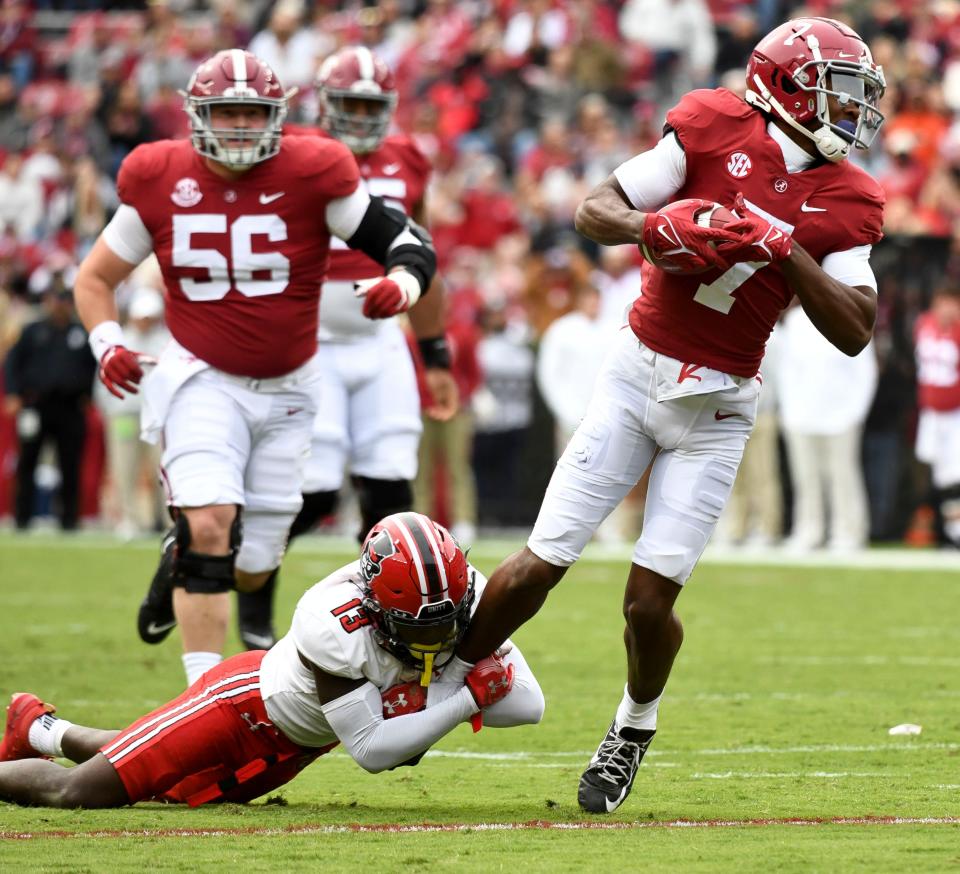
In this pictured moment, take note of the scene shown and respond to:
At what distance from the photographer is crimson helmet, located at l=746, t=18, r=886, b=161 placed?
16.6 feet

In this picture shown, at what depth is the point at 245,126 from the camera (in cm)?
644

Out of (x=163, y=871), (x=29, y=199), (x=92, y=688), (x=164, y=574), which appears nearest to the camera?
(x=163, y=871)

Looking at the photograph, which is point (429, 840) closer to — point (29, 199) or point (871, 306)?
point (871, 306)

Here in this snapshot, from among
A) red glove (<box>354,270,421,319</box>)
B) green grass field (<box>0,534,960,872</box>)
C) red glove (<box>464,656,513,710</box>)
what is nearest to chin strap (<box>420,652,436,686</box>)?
red glove (<box>464,656,513,710</box>)

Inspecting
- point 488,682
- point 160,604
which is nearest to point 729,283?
point 488,682

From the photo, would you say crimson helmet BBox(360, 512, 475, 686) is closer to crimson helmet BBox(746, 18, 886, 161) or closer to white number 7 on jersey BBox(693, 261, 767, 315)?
white number 7 on jersey BBox(693, 261, 767, 315)

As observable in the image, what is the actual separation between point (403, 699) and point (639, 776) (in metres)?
1.08

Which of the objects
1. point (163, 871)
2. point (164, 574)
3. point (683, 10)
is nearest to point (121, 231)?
point (164, 574)

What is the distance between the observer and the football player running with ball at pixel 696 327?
508 cm

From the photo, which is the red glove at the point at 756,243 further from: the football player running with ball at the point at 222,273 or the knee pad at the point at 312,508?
the knee pad at the point at 312,508

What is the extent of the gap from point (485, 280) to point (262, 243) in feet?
37.0

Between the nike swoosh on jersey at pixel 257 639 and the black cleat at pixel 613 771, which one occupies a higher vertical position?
the black cleat at pixel 613 771

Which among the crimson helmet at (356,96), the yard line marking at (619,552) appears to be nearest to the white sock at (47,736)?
the crimson helmet at (356,96)

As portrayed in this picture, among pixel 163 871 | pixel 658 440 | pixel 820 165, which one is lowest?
pixel 163 871
